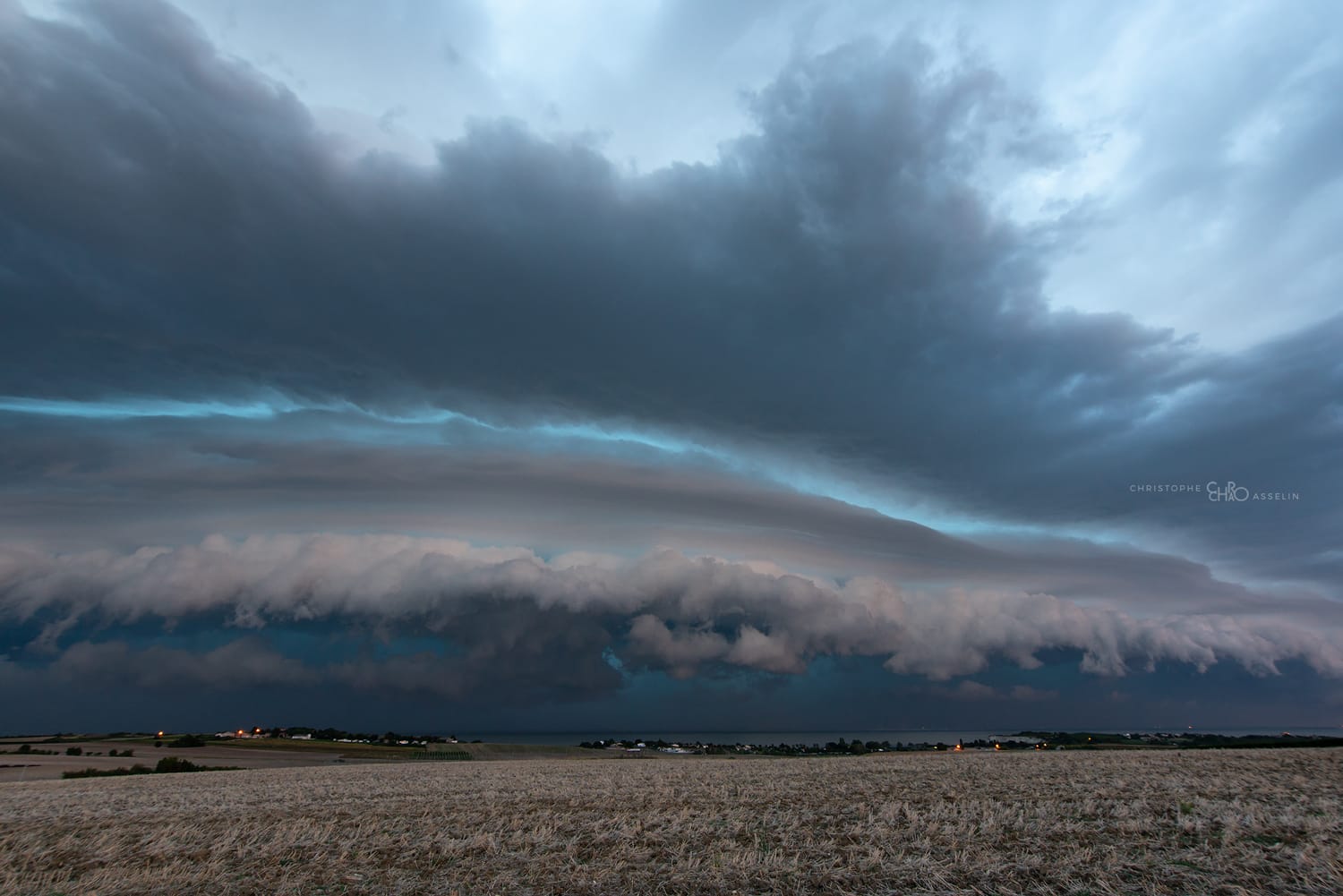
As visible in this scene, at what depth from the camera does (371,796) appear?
3262cm

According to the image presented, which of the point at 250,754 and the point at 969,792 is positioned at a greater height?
the point at 969,792

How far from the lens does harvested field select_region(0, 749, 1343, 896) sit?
15.1 meters

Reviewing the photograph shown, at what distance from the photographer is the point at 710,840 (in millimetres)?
19625

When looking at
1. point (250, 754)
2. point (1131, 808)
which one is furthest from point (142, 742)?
point (1131, 808)

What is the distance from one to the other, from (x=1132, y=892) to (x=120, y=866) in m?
23.5

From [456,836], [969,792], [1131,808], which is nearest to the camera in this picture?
[456,836]

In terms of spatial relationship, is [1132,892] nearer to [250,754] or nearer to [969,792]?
[969,792]

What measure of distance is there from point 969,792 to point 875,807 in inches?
287

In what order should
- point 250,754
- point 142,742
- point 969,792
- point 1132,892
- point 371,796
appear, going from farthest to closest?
point 142,742 → point 250,754 → point 371,796 → point 969,792 → point 1132,892

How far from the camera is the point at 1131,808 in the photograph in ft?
77.7

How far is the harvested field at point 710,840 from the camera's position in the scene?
15125 mm

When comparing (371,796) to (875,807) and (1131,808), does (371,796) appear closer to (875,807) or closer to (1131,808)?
(875,807)

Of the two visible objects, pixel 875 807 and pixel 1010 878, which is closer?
pixel 1010 878

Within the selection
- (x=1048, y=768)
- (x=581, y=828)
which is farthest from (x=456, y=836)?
(x=1048, y=768)
